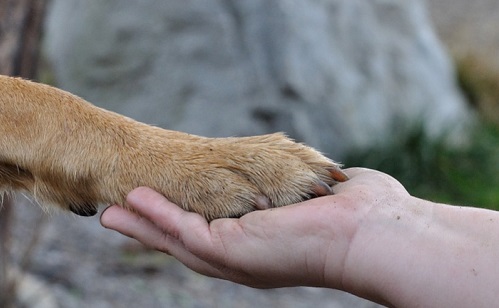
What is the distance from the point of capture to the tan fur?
8.91ft

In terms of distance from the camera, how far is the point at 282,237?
2.27m

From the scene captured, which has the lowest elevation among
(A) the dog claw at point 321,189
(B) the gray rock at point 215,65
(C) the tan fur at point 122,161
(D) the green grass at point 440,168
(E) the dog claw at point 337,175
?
(C) the tan fur at point 122,161

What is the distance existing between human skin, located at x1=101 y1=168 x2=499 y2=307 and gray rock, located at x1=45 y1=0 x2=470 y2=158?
5231 millimetres

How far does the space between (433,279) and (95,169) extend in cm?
126

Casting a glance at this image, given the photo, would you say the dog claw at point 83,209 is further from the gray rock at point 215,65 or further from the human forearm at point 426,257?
the gray rock at point 215,65

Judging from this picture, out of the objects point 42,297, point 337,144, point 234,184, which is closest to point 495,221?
point 234,184

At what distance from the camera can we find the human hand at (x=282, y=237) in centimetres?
225

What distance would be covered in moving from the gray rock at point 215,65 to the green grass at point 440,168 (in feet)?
1.69

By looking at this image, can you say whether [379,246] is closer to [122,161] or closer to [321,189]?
[321,189]

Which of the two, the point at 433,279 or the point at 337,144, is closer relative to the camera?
the point at 433,279

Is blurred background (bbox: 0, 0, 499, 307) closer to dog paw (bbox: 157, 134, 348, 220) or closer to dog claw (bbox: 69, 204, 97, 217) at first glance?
dog claw (bbox: 69, 204, 97, 217)

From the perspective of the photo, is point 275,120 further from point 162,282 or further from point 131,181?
point 131,181

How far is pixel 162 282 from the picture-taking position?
6367 mm

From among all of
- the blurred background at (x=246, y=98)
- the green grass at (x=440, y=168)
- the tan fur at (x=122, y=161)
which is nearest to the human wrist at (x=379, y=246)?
the tan fur at (x=122, y=161)
